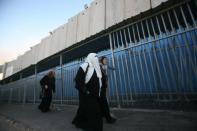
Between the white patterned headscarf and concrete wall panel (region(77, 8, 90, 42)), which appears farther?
concrete wall panel (region(77, 8, 90, 42))

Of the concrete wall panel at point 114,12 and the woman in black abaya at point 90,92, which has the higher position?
the concrete wall panel at point 114,12

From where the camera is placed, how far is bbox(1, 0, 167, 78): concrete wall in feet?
16.6

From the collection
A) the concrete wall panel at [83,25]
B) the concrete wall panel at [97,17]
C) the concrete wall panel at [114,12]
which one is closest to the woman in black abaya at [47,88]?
the concrete wall panel at [83,25]

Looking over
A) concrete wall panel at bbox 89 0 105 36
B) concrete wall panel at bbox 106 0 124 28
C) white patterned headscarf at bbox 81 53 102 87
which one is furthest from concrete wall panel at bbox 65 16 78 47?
white patterned headscarf at bbox 81 53 102 87

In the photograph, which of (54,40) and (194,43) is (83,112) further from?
(54,40)

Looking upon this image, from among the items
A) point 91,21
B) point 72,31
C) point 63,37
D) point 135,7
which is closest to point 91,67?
point 135,7

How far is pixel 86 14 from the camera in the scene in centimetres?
691

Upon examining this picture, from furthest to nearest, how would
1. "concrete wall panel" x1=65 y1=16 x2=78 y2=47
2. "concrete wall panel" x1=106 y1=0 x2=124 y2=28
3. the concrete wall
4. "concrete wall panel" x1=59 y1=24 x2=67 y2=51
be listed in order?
1. "concrete wall panel" x1=59 y1=24 x2=67 y2=51
2. "concrete wall panel" x1=65 y1=16 x2=78 y2=47
3. "concrete wall panel" x1=106 y1=0 x2=124 y2=28
4. the concrete wall

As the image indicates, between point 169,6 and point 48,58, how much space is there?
7.36m

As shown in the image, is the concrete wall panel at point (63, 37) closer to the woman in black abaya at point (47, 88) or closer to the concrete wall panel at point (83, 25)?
the concrete wall panel at point (83, 25)

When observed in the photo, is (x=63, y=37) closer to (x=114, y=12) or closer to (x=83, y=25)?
(x=83, y=25)

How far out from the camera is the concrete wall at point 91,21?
5.07m

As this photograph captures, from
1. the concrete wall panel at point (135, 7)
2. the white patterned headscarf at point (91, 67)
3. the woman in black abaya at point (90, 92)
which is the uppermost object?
the concrete wall panel at point (135, 7)

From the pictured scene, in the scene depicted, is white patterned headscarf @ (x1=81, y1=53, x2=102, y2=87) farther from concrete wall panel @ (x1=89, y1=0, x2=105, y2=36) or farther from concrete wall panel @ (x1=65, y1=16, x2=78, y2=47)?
concrete wall panel @ (x1=65, y1=16, x2=78, y2=47)
